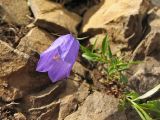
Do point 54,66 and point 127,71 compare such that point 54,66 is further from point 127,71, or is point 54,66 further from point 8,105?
point 127,71

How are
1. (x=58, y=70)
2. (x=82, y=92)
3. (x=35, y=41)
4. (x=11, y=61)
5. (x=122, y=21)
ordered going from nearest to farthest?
(x=58, y=70) → (x=11, y=61) → (x=82, y=92) → (x=35, y=41) → (x=122, y=21)

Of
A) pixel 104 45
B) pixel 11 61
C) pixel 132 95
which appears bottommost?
pixel 132 95

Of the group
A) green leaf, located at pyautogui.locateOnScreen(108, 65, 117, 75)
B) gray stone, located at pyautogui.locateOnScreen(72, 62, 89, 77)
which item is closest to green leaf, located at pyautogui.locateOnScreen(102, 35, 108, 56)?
green leaf, located at pyautogui.locateOnScreen(108, 65, 117, 75)

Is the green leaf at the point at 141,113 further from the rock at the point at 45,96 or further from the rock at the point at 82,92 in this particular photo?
the rock at the point at 45,96

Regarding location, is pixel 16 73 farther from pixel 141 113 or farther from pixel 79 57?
pixel 141 113

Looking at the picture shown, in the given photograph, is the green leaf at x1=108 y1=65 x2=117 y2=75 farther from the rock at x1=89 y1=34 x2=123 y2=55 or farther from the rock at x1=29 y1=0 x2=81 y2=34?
the rock at x1=29 y1=0 x2=81 y2=34


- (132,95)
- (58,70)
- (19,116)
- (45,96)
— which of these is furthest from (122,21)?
(19,116)
